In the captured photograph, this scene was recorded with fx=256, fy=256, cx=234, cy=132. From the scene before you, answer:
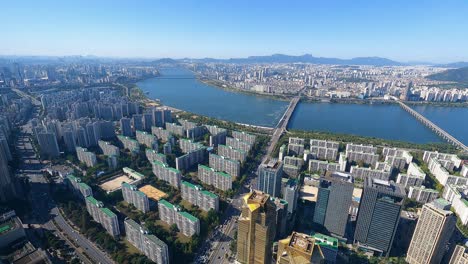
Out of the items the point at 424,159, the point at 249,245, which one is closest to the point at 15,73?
the point at 249,245

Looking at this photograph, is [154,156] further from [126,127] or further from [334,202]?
[334,202]

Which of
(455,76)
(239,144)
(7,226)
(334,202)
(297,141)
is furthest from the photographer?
(455,76)

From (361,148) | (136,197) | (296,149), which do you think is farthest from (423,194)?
(136,197)

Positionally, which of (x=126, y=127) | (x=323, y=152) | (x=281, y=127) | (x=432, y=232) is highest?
(x=432, y=232)

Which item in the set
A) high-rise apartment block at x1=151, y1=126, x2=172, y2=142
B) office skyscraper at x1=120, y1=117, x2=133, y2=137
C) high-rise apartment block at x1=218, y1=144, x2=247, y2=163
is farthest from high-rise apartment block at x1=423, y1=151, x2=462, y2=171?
office skyscraper at x1=120, y1=117, x2=133, y2=137

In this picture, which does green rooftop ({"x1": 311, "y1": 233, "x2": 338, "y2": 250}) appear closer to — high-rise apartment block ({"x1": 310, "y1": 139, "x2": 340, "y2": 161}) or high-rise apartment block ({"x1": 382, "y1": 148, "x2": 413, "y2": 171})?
high-rise apartment block ({"x1": 310, "y1": 139, "x2": 340, "y2": 161})

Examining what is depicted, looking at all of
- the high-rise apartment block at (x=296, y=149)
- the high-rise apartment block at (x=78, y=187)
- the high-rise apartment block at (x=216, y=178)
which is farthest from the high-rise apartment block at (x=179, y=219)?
the high-rise apartment block at (x=296, y=149)
